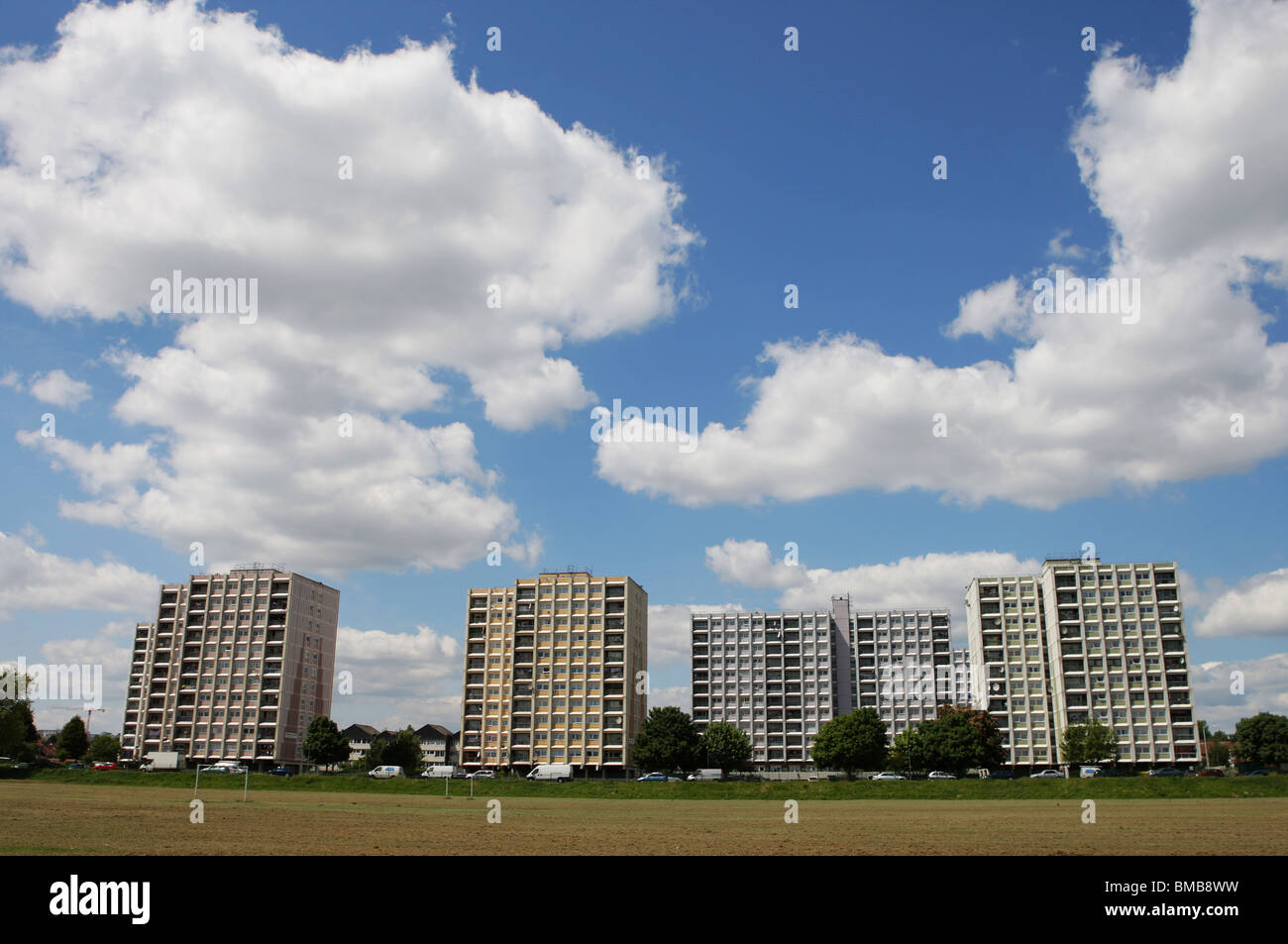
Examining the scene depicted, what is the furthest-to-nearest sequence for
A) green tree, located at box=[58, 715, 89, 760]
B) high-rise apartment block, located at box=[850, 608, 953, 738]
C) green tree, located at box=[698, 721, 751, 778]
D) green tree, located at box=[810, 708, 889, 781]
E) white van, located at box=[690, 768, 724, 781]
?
high-rise apartment block, located at box=[850, 608, 953, 738] < green tree, located at box=[58, 715, 89, 760] < green tree, located at box=[698, 721, 751, 778] < white van, located at box=[690, 768, 724, 781] < green tree, located at box=[810, 708, 889, 781]

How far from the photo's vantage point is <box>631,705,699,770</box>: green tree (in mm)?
132375

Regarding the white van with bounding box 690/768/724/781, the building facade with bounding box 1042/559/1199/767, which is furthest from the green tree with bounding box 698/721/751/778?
the building facade with bounding box 1042/559/1199/767

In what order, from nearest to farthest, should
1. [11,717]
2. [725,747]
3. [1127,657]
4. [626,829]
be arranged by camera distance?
[626,829] < [11,717] < [725,747] < [1127,657]

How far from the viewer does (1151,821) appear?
157 feet

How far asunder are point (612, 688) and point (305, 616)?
6106cm

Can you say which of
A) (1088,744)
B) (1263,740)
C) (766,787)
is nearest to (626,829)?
(766,787)

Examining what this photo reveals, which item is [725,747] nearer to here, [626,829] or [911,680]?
[911,680]

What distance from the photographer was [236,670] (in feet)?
528

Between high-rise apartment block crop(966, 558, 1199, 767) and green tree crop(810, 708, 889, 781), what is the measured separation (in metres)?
44.6

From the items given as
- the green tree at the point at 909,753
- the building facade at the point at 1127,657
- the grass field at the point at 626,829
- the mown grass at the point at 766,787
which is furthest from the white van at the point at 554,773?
the building facade at the point at 1127,657

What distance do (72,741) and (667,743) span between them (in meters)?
138

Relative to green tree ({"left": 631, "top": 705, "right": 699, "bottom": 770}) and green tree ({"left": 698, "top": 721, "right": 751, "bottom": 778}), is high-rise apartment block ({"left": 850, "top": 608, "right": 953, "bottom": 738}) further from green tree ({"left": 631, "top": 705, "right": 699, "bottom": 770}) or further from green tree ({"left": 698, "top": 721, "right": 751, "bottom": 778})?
green tree ({"left": 631, "top": 705, "right": 699, "bottom": 770})
